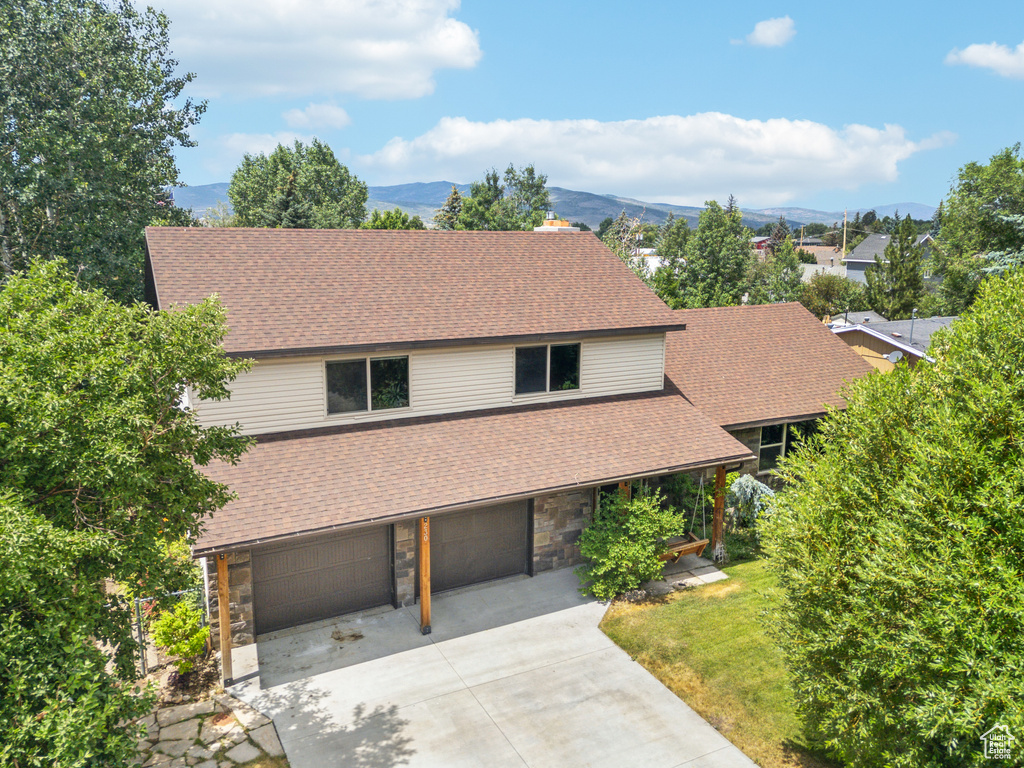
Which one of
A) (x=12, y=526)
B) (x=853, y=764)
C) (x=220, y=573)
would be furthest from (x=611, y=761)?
(x=12, y=526)

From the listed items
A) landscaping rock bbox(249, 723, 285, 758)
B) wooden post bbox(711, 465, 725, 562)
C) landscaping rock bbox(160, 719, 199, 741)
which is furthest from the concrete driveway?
wooden post bbox(711, 465, 725, 562)

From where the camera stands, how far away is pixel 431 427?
1444 centimetres

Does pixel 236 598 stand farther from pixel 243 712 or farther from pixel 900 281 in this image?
pixel 900 281

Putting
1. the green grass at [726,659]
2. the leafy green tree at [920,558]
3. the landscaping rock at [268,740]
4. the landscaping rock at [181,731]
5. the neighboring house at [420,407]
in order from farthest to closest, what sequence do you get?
the neighboring house at [420,407]
the green grass at [726,659]
the landscaping rock at [181,731]
the landscaping rock at [268,740]
the leafy green tree at [920,558]

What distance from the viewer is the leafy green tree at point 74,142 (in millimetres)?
21781

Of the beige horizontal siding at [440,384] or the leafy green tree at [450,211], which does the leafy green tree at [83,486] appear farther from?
the leafy green tree at [450,211]

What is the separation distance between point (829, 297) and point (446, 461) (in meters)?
48.0

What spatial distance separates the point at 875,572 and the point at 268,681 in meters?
9.78

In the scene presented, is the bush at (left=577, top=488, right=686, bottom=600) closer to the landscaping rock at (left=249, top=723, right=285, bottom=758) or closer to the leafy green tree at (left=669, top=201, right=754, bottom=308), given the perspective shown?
the landscaping rock at (left=249, top=723, right=285, bottom=758)

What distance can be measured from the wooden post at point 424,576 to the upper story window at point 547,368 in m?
4.55

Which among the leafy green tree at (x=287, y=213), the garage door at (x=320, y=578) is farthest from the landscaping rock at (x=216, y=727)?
the leafy green tree at (x=287, y=213)

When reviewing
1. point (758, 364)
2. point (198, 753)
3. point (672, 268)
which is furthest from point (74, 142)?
point (672, 268)

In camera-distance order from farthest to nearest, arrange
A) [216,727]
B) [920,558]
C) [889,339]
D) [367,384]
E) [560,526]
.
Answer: [889,339] < [560,526] < [367,384] < [216,727] < [920,558]

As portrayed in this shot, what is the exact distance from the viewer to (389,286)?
51.3ft
